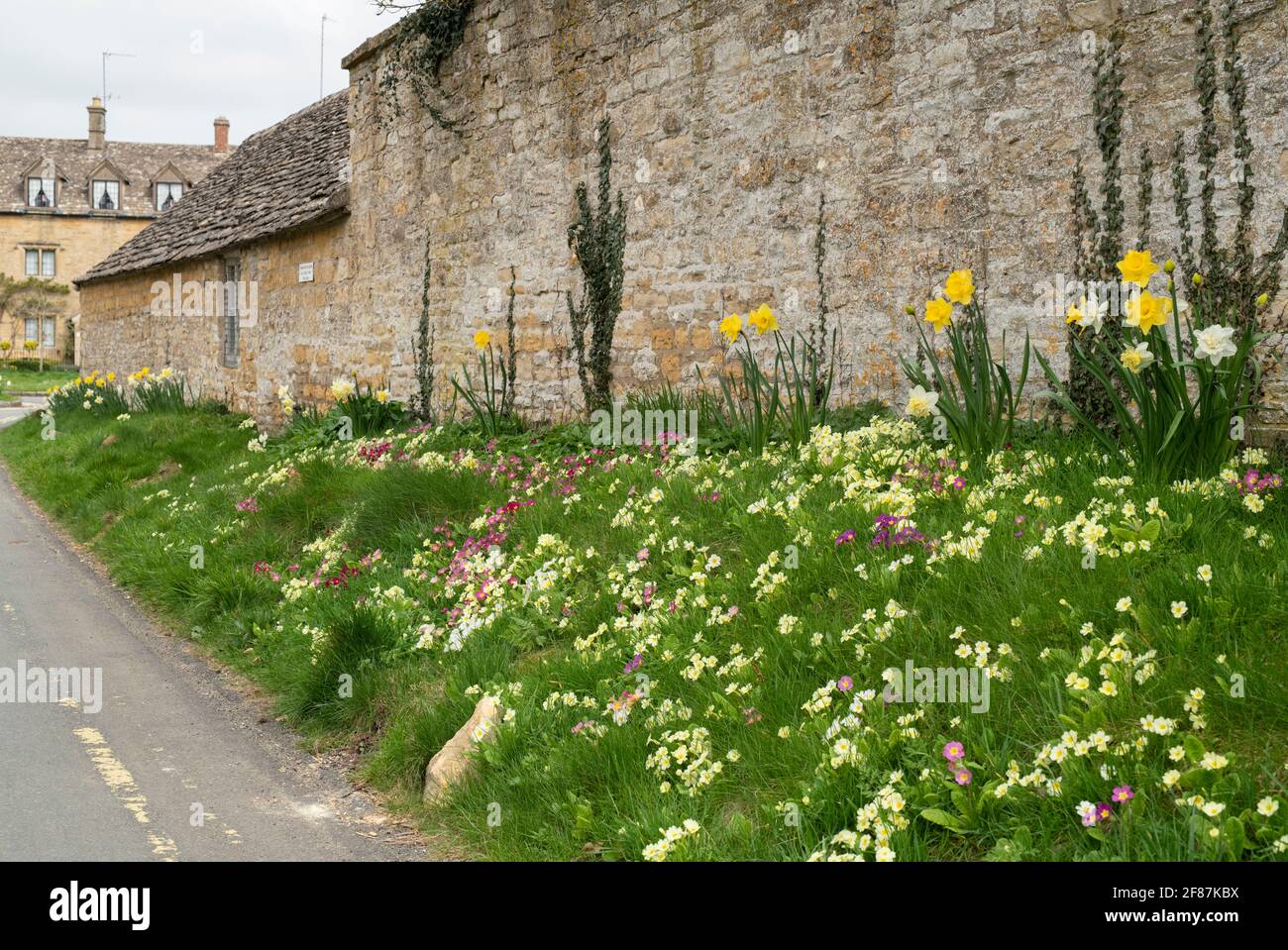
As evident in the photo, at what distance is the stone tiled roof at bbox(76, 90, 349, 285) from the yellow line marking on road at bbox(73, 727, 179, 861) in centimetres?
931

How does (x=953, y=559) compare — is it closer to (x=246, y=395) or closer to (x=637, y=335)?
(x=637, y=335)

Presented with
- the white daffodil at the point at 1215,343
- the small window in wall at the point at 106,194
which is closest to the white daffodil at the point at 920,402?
the white daffodil at the point at 1215,343

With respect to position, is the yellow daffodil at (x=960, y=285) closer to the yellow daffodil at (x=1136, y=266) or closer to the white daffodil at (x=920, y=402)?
the white daffodil at (x=920, y=402)

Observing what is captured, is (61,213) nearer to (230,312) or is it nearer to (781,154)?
(230,312)

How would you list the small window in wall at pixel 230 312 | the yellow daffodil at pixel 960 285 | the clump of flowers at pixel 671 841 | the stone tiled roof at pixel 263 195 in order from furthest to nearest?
the small window in wall at pixel 230 312 → the stone tiled roof at pixel 263 195 → the yellow daffodil at pixel 960 285 → the clump of flowers at pixel 671 841

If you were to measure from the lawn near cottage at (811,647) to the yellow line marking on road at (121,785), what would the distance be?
925 mm

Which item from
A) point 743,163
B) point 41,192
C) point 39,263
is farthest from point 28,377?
point 743,163

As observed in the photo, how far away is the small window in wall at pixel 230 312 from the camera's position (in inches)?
693

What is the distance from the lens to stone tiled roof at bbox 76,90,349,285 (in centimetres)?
1501

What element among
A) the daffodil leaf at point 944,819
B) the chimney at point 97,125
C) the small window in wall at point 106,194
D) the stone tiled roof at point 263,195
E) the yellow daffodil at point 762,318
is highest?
the chimney at point 97,125

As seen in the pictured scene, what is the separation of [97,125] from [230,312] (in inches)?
1844

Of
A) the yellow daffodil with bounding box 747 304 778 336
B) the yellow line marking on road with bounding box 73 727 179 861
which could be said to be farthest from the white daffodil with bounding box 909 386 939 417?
the yellow line marking on road with bounding box 73 727 179 861

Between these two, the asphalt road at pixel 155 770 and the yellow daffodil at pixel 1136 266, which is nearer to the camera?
the asphalt road at pixel 155 770
